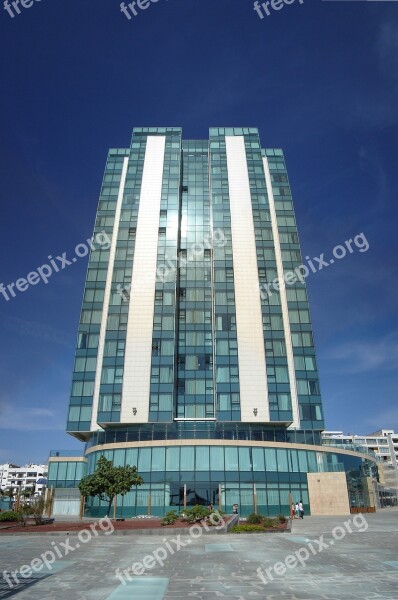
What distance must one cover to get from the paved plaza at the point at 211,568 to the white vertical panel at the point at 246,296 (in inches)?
1301

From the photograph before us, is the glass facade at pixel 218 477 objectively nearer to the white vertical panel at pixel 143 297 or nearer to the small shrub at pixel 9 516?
the white vertical panel at pixel 143 297

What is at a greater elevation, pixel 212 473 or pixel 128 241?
pixel 128 241

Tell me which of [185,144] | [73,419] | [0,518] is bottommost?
[0,518]

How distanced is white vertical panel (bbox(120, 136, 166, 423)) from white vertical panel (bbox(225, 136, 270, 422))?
12823mm

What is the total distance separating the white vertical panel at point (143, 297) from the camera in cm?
5591

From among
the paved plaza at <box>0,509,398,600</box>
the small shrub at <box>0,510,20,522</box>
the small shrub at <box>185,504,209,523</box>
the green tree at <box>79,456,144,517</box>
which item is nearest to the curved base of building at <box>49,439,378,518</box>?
the green tree at <box>79,456,144,517</box>

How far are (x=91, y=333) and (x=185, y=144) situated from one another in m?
44.5

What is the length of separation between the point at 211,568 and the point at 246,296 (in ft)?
168

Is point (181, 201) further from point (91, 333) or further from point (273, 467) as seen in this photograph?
point (273, 467)

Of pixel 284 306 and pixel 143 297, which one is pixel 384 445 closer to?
pixel 284 306

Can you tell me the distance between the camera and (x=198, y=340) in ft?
204

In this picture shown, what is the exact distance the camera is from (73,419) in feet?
185

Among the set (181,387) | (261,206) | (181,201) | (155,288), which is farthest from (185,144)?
(181,387)

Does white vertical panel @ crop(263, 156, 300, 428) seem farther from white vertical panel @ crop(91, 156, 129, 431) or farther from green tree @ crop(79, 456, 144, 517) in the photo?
green tree @ crop(79, 456, 144, 517)
